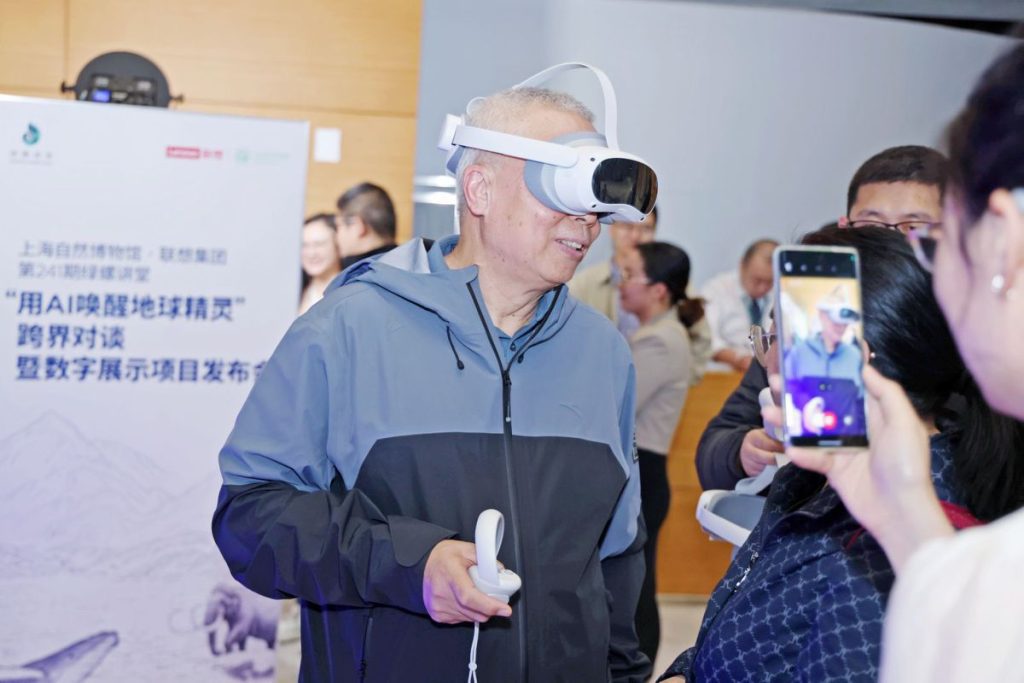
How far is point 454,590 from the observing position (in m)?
1.42

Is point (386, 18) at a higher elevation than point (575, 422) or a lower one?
higher

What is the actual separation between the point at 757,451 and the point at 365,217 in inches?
83.0

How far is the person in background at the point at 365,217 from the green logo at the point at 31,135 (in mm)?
1066

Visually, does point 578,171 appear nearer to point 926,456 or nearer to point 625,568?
point 625,568

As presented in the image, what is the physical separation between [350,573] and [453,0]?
4611 millimetres

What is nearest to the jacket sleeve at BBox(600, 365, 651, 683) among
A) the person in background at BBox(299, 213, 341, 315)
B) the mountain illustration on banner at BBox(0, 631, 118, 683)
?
the mountain illustration on banner at BBox(0, 631, 118, 683)

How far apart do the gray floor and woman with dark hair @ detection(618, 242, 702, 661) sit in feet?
2.15

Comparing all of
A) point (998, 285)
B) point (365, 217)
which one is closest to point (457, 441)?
point (998, 285)

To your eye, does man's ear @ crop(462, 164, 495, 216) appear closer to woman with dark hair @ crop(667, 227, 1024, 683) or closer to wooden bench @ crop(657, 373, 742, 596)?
woman with dark hair @ crop(667, 227, 1024, 683)

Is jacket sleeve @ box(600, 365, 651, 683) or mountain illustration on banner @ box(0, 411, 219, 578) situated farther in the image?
mountain illustration on banner @ box(0, 411, 219, 578)

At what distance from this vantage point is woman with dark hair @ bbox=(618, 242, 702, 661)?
3.94 m

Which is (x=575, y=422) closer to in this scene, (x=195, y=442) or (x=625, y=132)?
(x=195, y=442)

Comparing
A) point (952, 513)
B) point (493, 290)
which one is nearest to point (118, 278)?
point (493, 290)

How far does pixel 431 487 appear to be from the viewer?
1605 mm
